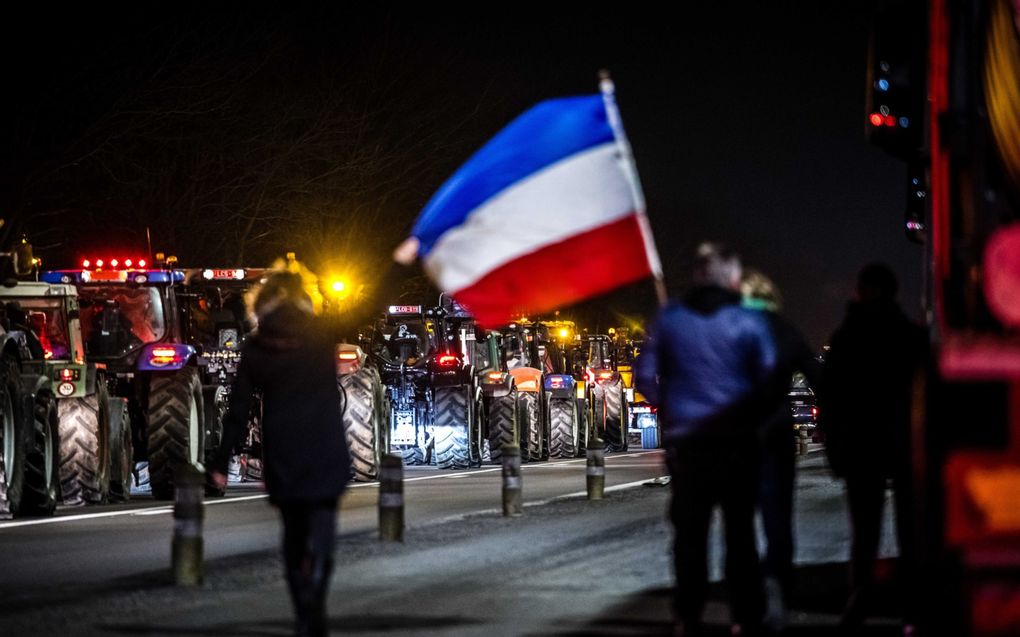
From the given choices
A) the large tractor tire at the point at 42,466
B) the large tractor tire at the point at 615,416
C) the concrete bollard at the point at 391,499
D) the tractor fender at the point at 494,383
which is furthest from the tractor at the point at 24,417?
the large tractor tire at the point at 615,416

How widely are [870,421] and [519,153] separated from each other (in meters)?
2.35

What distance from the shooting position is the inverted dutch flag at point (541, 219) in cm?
985

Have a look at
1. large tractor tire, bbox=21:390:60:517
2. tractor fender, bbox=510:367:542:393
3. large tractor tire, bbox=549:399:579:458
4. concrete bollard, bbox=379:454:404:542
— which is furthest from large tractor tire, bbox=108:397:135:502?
large tractor tire, bbox=549:399:579:458

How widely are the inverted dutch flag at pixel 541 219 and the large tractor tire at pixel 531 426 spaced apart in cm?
2775

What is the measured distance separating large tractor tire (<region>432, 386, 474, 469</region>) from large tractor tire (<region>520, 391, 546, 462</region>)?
10.2 feet

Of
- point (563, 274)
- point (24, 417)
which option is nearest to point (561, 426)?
point (24, 417)

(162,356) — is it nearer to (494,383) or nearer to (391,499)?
(391,499)

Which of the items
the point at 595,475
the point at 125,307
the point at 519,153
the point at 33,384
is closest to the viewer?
the point at 519,153

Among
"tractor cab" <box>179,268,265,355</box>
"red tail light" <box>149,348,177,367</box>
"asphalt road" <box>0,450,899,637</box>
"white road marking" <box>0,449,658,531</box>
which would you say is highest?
A: "tractor cab" <box>179,268,265,355</box>

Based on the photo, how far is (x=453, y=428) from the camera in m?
34.6

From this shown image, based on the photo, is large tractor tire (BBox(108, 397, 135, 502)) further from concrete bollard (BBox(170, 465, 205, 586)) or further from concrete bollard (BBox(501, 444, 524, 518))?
concrete bollard (BBox(170, 465, 205, 586))

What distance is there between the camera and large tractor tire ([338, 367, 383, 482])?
26422mm

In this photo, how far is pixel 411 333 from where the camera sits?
35.9 metres

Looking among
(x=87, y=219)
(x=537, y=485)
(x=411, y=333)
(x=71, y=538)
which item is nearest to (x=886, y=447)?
(x=71, y=538)
